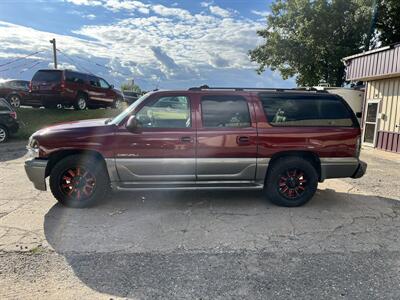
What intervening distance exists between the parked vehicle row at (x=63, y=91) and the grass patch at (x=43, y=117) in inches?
12.2

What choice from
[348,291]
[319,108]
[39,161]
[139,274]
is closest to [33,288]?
[139,274]

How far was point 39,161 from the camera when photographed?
16.4 feet

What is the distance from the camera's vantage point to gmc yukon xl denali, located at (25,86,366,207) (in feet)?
16.5

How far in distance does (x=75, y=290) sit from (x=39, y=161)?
2.59 m

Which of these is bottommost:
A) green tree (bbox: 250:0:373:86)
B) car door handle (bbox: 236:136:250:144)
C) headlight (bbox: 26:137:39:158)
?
headlight (bbox: 26:137:39:158)

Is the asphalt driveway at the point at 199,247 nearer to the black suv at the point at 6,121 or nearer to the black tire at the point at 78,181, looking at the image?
the black tire at the point at 78,181

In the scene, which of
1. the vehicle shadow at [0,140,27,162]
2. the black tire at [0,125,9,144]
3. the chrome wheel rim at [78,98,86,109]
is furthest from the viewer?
the chrome wheel rim at [78,98,86,109]

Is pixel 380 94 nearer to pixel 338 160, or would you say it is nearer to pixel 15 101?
pixel 338 160

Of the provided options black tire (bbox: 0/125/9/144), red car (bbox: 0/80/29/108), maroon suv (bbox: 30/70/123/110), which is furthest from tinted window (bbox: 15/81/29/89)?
black tire (bbox: 0/125/9/144)

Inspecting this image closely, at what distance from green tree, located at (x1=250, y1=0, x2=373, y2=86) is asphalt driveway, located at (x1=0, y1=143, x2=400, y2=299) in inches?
853

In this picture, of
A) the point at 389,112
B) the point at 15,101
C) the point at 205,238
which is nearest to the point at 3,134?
the point at 15,101

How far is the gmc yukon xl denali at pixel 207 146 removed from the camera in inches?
197

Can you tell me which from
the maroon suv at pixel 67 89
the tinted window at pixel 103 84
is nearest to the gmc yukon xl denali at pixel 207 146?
the maroon suv at pixel 67 89

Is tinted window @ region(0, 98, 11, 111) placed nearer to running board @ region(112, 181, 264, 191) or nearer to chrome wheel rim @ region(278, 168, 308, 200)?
running board @ region(112, 181, 264, 191)
